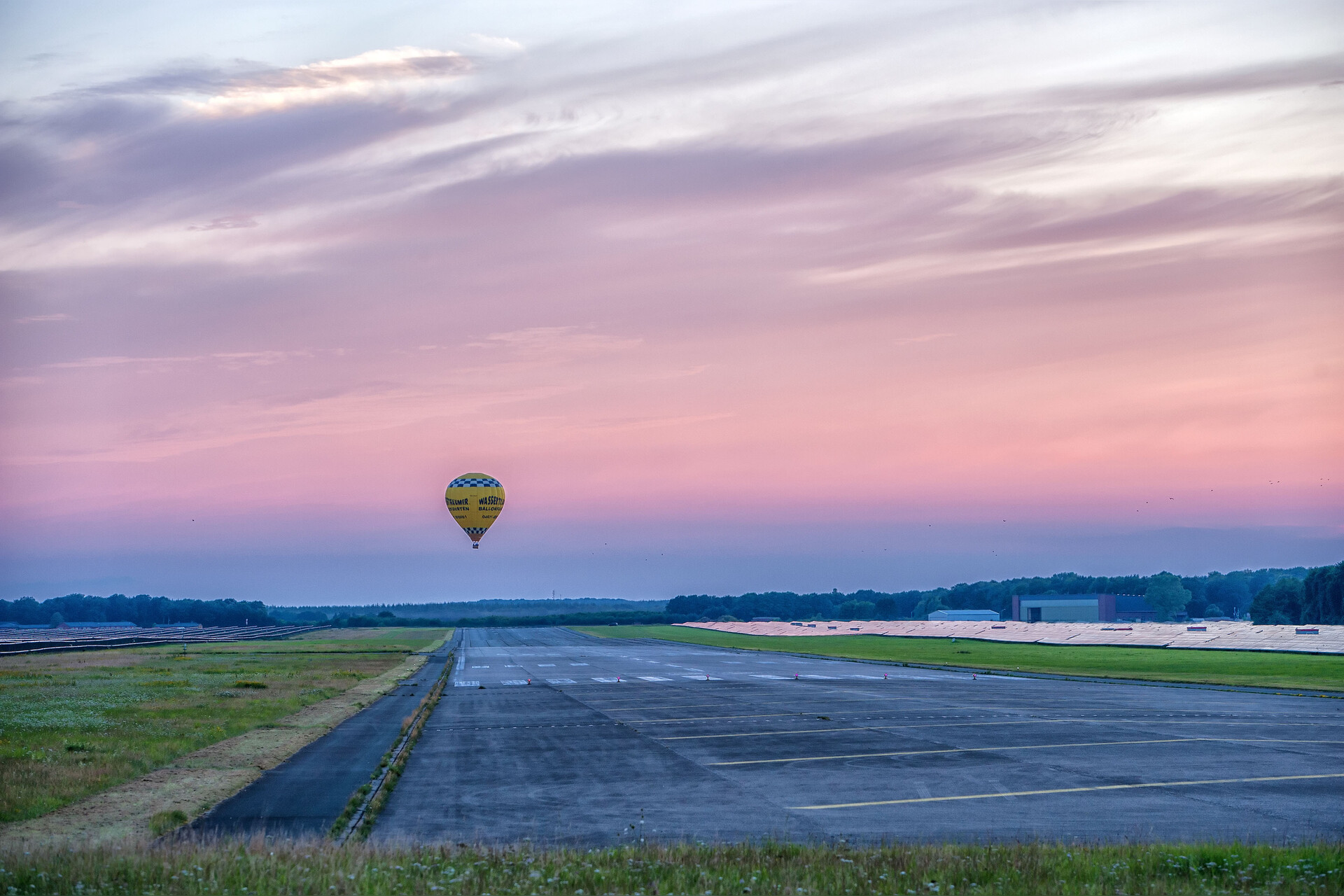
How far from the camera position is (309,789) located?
85.6ft

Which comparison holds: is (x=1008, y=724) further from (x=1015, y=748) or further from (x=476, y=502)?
(x=476, y=502)

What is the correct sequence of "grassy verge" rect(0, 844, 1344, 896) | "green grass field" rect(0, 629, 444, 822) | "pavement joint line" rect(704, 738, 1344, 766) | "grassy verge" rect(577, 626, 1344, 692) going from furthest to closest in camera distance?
"grassy verge" rect(577, 626, 1344, 692) → "pavement joint line" rect(704, 738, 1344, 766) → "green grass field" rect(0, 629, 444, 822) → "grassy verge" rect(0, 844, 1344, 896)

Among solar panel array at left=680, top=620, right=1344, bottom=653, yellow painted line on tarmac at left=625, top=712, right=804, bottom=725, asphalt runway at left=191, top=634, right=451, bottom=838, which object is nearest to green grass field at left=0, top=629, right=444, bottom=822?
asphalt runway at left=191, top=634, right=451, bottom=838

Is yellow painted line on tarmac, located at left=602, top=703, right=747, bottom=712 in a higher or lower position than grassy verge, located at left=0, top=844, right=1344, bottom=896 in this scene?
lower

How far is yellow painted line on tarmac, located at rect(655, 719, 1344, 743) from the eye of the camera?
37156mm

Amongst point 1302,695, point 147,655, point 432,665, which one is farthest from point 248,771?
point 147,655

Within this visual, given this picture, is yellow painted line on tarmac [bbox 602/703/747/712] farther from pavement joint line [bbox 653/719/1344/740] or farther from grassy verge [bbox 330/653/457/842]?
grassy verge [bbox 330/653/457/842]

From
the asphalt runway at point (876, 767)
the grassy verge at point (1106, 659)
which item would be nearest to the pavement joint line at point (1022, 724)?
the asphalt runway at point (876, 767)

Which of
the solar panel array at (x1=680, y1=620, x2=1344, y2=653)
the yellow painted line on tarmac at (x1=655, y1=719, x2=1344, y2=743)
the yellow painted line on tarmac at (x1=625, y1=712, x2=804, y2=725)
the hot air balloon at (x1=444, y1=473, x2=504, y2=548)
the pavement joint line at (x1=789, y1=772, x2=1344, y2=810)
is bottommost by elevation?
the solar panel array at (x1=680, y1=620, x2=1344, y2=653)

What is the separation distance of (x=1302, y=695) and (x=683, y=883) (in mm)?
46866

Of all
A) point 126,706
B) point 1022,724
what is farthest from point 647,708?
point 126,706

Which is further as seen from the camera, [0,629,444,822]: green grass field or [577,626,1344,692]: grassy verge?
[577,626,1344,692]: grassy verge

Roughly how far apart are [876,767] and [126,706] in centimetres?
3661

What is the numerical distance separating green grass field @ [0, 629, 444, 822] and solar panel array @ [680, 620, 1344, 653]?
78593 millimetres
